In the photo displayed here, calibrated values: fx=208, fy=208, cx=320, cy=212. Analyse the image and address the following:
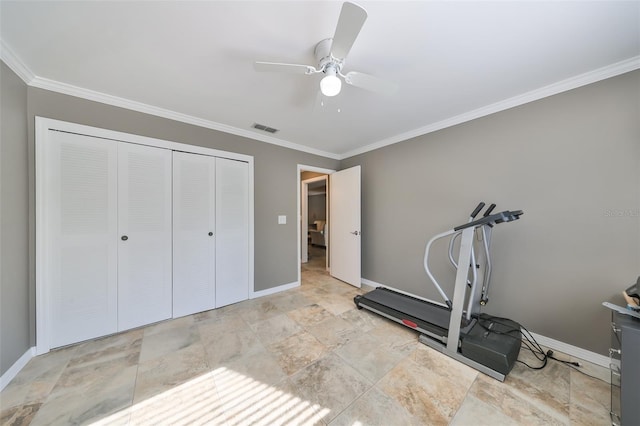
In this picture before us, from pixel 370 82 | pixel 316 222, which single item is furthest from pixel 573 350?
pixel 316 222

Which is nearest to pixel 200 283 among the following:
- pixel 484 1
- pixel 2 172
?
pixel 2 172

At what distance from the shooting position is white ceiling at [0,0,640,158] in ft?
4.06

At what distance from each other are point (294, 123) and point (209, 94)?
1005 mm

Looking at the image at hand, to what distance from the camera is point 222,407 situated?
1393 mm

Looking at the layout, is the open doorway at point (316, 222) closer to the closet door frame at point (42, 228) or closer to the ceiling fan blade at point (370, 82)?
the ceiling fan blade at point (370, 82)

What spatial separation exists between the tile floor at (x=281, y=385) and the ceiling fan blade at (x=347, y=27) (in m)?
2.27

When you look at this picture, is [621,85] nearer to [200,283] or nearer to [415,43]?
[415,43]

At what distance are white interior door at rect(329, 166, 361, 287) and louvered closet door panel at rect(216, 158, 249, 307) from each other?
162 centimetres

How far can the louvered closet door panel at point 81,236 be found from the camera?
1890mm

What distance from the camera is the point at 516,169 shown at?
216 cm

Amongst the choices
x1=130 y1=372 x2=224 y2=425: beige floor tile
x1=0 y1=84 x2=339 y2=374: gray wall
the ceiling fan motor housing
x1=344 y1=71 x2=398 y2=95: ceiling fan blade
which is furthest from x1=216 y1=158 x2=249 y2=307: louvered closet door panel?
x1=344 y1=71 x2=398 y2=95: ceiling fan blade

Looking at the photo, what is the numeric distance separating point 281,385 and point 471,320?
1887 millimetres

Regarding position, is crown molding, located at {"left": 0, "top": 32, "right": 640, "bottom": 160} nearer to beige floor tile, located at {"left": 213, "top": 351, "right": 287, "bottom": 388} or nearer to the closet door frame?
the closet door frame

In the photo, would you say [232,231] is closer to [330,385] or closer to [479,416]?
[330,385]
